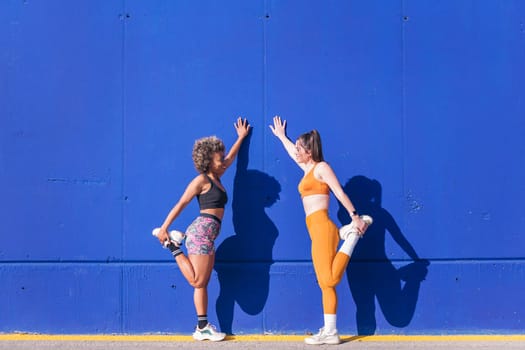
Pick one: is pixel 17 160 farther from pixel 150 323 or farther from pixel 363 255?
pixel 363 255

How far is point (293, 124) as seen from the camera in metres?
5.91

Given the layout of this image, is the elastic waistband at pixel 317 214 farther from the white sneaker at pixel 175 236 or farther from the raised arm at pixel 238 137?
the white sneaker at pixel 175 236

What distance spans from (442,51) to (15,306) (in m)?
4.83

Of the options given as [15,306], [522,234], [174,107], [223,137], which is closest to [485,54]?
[522,234]

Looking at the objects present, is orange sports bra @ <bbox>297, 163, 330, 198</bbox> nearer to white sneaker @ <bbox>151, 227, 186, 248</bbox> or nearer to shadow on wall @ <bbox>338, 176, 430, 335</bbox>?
shadow on wall @ <bbox>338, 176, 430, 335</bbox>

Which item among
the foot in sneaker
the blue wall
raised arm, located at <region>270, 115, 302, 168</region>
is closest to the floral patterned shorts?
the blue wall

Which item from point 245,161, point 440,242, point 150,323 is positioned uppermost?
point 245,161

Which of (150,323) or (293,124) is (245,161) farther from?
(150,323)

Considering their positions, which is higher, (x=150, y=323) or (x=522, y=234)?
(x=522, y=234)

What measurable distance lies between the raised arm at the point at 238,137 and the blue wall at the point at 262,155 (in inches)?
3.1

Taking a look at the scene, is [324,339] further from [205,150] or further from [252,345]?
[205,150]

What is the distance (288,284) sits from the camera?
19.1ft

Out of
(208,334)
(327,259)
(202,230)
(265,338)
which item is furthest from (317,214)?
(208,334)

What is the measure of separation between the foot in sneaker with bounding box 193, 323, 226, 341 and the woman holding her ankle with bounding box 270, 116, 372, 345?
32.0 inches
